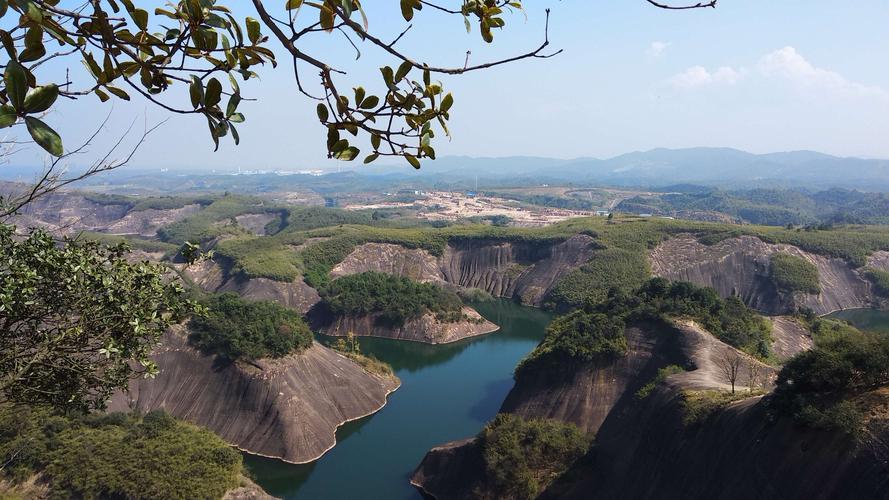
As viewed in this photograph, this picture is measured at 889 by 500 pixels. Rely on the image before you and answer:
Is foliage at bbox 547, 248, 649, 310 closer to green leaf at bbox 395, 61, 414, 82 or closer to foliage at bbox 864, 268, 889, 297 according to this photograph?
foliage at bbox 864, 268, 889, 297

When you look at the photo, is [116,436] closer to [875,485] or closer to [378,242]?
[875,485]

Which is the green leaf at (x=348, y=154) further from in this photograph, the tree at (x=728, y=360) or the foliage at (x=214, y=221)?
the foliage at (x=214, y=221)

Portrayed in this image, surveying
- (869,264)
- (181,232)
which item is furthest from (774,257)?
(181,232)

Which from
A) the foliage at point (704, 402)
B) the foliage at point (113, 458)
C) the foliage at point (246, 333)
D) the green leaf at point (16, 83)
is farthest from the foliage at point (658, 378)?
the green leaf at point (16, 83)

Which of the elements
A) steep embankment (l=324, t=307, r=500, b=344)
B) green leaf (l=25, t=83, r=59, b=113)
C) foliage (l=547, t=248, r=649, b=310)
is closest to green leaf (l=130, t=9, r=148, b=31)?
green leaf (l=25, t=83, r=59, b=113)

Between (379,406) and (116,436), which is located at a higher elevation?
(116,436)

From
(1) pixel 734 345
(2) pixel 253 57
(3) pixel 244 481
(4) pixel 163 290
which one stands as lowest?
(3) pixel 244 481
